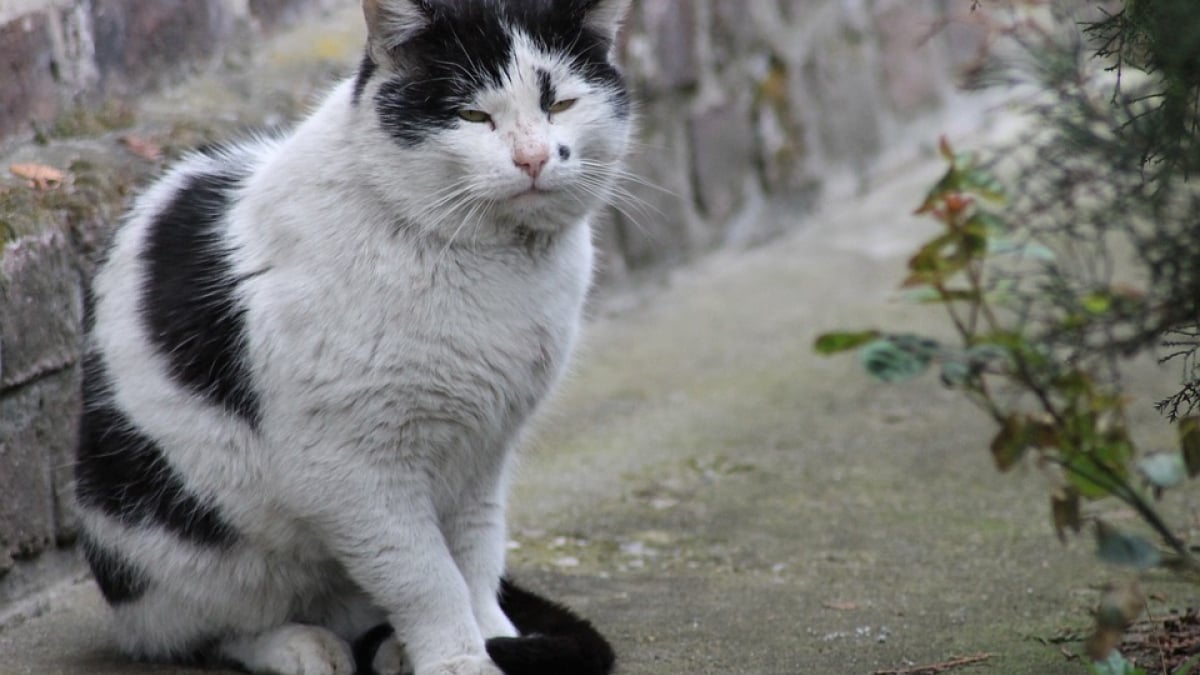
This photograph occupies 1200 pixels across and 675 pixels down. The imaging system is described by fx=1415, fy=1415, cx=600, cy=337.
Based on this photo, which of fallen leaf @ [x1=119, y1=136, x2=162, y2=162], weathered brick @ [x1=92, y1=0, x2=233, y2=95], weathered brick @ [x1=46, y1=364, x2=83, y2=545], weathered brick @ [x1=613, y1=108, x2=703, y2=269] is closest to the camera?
weathered brick @ [x1=46, y1=364, x2=83, y2=545]

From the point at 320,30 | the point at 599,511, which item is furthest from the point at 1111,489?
the point at 320,30

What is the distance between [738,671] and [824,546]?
668mm

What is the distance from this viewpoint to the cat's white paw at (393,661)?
2199 millimetres

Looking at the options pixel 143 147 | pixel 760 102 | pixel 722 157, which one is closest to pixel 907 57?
pixel 760 102

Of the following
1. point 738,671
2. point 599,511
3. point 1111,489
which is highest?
point 599,511

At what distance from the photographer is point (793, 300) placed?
14.2 feet

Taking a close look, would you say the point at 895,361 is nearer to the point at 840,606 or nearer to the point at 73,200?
the point at 840,606

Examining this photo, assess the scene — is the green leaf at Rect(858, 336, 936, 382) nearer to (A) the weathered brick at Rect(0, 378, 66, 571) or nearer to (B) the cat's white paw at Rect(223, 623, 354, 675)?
(B) the cat's white paw at Rect(223, 623, 354, 675)

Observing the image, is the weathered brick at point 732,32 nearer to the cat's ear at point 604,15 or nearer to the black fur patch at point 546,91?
the cat's ear at point 604,15

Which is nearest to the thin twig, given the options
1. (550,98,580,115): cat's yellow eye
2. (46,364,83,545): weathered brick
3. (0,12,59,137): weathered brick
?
(550,98,580,115): cat's yellow eye

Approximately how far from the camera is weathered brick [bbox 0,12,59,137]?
105 inches

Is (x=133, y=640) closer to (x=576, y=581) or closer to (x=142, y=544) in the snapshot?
(x=142, y=544)

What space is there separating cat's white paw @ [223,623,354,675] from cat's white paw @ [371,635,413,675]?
0.16 feet

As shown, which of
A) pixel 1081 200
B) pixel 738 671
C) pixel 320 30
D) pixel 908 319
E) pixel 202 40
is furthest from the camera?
pixel 1081 200
